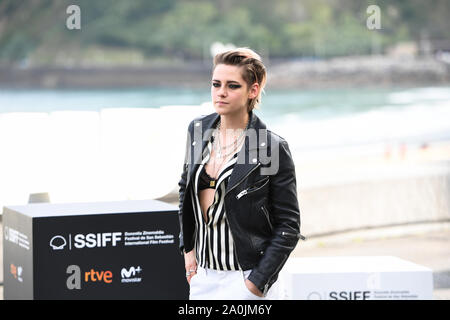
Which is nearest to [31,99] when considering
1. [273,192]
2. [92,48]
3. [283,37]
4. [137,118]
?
[92,48]

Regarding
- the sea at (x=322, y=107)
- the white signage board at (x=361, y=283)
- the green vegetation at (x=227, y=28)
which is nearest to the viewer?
the white signage board at (x=361, y=283)

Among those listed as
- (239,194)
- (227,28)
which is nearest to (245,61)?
(239,194)

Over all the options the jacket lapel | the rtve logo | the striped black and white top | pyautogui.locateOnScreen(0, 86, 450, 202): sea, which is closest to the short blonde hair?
the jacket lapel

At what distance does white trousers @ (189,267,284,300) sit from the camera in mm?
2443

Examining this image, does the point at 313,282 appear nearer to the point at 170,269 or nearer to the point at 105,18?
the point at 170,269

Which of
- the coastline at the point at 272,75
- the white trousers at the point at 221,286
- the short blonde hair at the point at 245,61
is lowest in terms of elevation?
the white trousers at the point at 221,286

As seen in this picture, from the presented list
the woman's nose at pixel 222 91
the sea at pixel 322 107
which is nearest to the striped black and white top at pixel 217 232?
the woman's nose at pixel 222 91

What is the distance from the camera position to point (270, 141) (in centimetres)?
242

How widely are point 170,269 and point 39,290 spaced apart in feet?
1.99

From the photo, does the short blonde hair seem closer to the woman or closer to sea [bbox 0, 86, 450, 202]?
the woman

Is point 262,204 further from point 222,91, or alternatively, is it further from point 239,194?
point 222,91

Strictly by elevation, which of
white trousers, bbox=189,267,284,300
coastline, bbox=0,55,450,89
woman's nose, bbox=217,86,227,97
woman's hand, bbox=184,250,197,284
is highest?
coastline, bbox=0,55,450,89

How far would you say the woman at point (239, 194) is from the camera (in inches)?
94.5

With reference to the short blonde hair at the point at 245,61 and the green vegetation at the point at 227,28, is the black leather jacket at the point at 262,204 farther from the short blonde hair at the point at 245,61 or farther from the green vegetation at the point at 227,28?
the green vegetation at the point at 227,28
